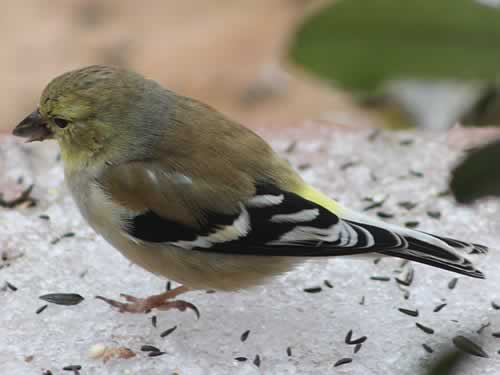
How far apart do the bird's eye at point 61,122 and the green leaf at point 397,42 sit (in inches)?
85.7

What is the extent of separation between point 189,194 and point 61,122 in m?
0.57

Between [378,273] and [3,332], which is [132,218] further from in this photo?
[378,273]

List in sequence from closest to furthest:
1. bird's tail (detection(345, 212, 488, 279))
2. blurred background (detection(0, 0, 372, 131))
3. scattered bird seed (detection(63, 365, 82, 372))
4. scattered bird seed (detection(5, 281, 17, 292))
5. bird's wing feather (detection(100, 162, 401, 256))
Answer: bird's tail (detection(345, 212, 488, 279))
bird's wing feather (detection(100, 162, 401, 256))
scattered bird seed (detection(63, 365, 82, 372))
scattered bird seed (detection(5, 281, 17, 292))
blurred background (detection(0, 0, 372, 131))

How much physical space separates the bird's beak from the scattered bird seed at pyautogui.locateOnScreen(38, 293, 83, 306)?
600mm

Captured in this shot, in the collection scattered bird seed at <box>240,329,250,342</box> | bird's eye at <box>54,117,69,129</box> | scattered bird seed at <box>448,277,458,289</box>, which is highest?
bird's eye at <box>54,117,69,129</box>

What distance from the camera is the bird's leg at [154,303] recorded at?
275 centimetres

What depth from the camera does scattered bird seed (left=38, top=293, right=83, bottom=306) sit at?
9.22 feet

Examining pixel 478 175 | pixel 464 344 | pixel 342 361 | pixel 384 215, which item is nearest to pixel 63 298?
pixel 342 361

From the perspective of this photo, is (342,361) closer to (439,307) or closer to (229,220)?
(439,307)

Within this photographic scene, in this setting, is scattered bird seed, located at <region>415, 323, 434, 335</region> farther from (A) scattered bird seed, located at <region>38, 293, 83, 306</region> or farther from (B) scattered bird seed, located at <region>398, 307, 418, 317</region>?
(A) scattered bird seed, located at <region>38, 293, 83, 306</region>

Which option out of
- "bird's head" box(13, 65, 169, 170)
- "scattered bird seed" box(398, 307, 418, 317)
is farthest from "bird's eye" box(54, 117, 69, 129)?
"scattered bird seed" box(398, 307, 418, 317)

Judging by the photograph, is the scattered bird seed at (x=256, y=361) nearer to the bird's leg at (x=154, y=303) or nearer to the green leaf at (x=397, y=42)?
the bird's leg at (x=154, y=303)

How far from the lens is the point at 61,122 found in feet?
8.68

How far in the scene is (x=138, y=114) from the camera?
262cm
